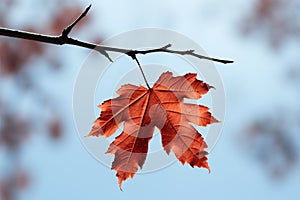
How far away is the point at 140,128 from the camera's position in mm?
1267

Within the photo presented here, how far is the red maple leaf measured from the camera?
3.82ft

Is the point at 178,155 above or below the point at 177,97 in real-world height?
below

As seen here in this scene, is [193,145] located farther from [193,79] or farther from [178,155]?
[193,79]

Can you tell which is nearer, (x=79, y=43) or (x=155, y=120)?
(x=79, y=43)

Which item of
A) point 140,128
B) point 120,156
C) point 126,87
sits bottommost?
point 120,156

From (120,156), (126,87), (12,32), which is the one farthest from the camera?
(126,87)

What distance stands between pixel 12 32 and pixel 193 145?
→ 1.76 ft

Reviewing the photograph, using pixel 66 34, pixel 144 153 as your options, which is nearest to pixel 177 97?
pixel 144 153

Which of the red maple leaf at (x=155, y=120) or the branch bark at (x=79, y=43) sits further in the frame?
the red maple leaf at (x=155, y=120)

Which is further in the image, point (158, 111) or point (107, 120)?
point (158, 111)

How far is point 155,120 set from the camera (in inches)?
51.0

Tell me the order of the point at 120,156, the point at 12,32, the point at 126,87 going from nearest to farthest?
the point at 12,32
the point at 120,156
the point at 126,87

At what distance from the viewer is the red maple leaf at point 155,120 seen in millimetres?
1165

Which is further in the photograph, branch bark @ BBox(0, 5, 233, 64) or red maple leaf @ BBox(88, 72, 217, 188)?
red maple leaf @ BBox(88, 72, 217, 188)
